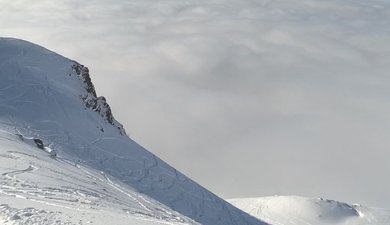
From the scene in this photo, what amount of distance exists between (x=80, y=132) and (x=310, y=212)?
110 meters

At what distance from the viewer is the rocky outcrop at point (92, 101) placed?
2598 inches

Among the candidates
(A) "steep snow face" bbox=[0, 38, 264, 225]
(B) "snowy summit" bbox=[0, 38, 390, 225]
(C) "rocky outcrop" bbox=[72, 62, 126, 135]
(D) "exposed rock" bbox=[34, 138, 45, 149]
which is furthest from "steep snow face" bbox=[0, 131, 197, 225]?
(C) "rocky outcrop" bbox=[72, 62, 126, 135]

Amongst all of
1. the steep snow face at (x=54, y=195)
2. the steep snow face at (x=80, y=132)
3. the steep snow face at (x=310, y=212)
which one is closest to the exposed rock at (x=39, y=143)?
the steep snow face at (x=80, y=132)

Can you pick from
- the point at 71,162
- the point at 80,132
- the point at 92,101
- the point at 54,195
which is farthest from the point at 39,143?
the point at 54,195

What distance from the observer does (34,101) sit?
192 ft

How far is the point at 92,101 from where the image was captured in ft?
218

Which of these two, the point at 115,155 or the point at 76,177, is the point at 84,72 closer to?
the point at 115,155

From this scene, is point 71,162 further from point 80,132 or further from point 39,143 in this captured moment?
point 80,132

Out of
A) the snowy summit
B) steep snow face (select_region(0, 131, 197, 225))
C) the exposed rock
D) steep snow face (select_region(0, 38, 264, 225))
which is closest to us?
steep snow face (select_region(0, 131, 197, 225))

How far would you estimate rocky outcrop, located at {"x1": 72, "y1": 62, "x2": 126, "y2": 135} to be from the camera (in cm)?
6600

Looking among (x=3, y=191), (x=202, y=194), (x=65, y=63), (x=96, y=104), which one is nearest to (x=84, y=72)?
(x=65, y=63)

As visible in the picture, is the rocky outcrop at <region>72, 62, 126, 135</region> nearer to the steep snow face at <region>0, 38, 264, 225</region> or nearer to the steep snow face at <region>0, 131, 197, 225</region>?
the steep snow face at <region>0, 38, 264, 225</region>

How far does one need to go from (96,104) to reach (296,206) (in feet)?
342

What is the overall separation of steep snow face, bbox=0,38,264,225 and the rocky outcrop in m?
0.13
